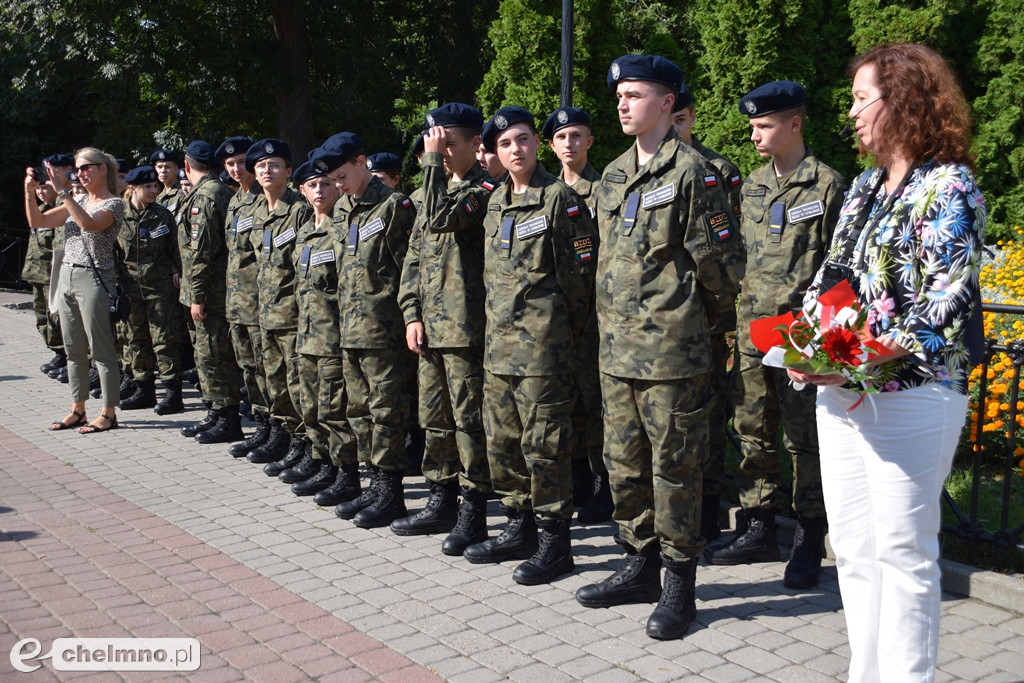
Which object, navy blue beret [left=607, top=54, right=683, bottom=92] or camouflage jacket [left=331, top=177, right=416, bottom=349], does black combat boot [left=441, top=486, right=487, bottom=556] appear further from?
navy blue beret [left=607, top=54, right=683, bottom=92]

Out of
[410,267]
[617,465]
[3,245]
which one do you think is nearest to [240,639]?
[617,465]

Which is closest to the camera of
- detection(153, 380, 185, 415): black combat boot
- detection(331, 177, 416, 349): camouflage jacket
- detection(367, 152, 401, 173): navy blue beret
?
detection(331, 177, 416, 349): camouflage jacket

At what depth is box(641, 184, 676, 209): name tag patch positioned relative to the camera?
4645mm

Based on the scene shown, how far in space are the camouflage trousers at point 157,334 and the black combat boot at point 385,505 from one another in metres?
4.05

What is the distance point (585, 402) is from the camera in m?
6.27

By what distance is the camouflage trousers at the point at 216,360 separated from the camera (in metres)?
8.75

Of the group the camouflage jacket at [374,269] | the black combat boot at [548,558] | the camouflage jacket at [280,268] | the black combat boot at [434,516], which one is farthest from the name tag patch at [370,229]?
the black combat boot at [548,558]

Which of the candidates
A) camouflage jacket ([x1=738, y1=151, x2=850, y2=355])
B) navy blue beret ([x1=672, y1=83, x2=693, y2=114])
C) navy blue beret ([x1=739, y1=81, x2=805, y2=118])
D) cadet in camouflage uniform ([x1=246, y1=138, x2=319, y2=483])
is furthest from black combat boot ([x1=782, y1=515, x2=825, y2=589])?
cadet in camouflage uniform ([x1=246, y1=138, x2=319, y2=483])

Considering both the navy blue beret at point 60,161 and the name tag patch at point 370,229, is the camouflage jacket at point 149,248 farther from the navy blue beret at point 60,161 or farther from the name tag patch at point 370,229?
the name tag patch at point 370,229

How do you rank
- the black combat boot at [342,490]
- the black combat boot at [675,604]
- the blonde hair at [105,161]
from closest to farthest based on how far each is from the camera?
1. the black combat boot at [675,604]
2. the black combat boot at [342,490]
3. the blonde hair at [105,161]

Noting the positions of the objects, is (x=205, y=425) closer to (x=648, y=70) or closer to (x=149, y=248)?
(x=149, y=248)

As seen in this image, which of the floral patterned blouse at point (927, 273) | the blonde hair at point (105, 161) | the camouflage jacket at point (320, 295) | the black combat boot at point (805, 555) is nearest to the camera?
the floral patterned blouse at point (927, 273)

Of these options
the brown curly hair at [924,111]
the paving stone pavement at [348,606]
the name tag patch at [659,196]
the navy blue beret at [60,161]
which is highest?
the navy blue beret at [60,161]

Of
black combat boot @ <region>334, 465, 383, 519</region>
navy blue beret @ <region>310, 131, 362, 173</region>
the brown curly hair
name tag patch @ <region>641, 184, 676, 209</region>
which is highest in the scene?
navy blue beret @ <region>310, 131, 362, 173</region>
